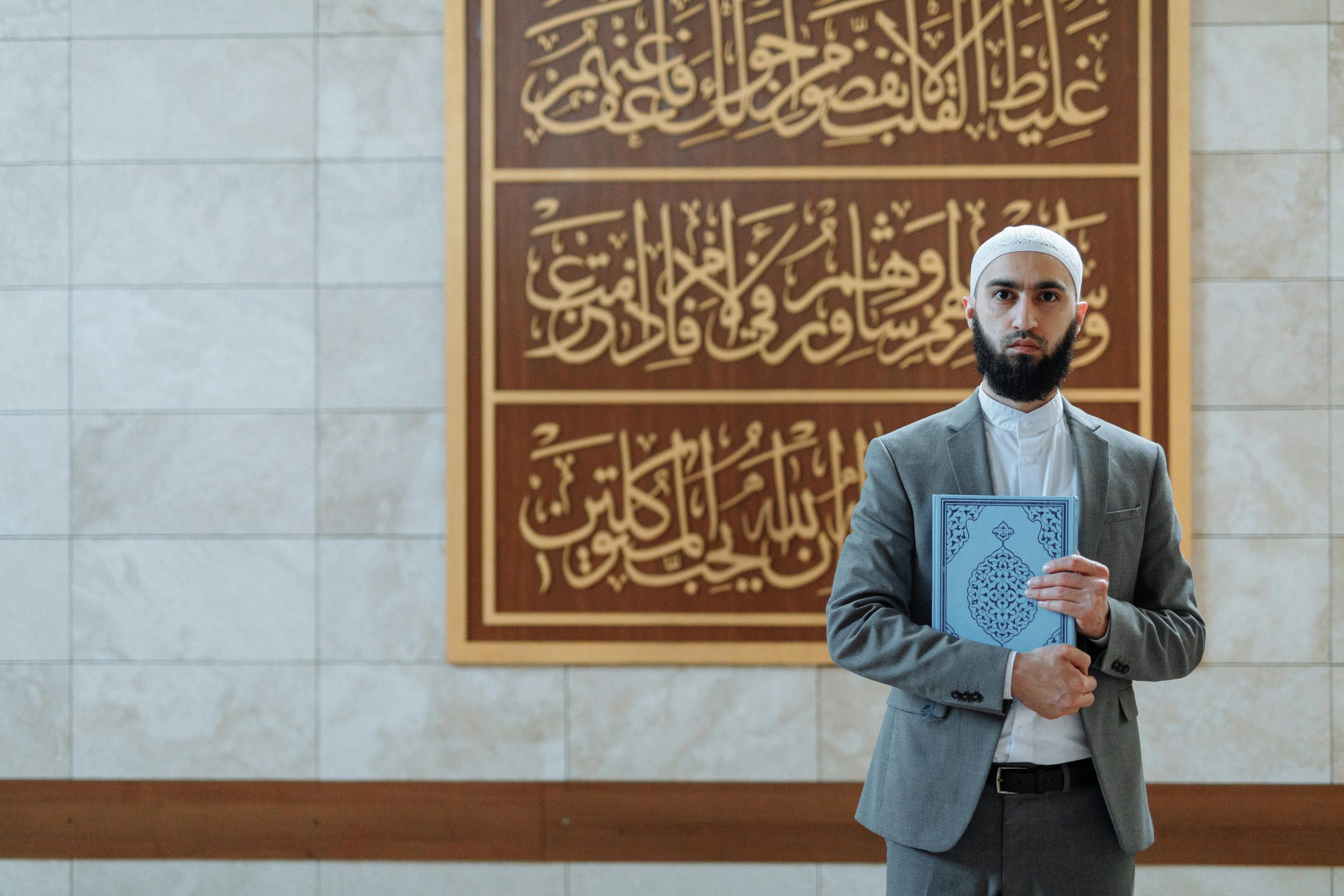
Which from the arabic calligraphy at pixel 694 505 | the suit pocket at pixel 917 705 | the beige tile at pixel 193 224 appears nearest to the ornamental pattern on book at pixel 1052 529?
the suit pocket at pixel 917 705

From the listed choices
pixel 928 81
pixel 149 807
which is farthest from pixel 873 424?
pixel 149 807

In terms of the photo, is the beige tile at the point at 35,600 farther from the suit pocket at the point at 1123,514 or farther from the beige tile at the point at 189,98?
the suit pocket at the point at 1123,514

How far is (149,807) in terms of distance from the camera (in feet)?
7.34

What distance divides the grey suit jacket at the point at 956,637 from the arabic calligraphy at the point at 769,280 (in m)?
0.96

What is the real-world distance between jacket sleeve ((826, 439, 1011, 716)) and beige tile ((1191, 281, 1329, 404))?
132cm

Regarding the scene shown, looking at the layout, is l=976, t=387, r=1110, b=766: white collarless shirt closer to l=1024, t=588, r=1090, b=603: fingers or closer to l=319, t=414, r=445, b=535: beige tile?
l=1024, t=588, r=1090, b=603: fingers

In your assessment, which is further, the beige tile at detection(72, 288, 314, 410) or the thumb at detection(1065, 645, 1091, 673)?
the beige tile at detection(72, 288, 314, 410)

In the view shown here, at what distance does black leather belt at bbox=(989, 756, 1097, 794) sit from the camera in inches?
45.1

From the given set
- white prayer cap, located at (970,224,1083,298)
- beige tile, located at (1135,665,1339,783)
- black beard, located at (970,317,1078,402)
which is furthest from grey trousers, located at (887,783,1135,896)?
beige tile, located at (1135,665,1339,783)

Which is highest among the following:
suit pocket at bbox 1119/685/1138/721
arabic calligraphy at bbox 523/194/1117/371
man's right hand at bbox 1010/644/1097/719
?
arabic calligraphy at bbox 523/194/1117/371

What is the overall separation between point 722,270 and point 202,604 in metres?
1.44

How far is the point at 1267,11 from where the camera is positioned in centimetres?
218

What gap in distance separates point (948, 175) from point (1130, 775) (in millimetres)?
1433

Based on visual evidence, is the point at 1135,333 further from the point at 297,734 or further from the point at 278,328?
the point at 297,734
